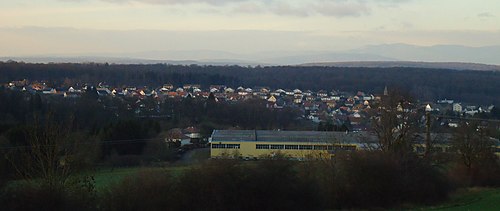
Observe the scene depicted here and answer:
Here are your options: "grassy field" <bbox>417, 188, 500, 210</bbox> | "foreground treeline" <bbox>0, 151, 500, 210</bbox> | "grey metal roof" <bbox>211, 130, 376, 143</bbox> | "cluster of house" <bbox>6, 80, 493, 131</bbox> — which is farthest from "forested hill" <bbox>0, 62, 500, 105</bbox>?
"foreground treeline" <bbox>0, 151, 500, 210</bbox>

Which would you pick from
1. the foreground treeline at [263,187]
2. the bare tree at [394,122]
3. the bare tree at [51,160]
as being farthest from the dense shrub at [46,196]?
the bare tree at [394,122]

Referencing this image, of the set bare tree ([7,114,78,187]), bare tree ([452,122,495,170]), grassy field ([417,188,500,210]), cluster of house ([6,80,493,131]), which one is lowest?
cluster of house ([6,80,493,131])

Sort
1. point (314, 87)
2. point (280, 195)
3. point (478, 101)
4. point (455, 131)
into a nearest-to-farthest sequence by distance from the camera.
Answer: point (280, 195) → point (455, 131) → point (478, 101) → point (314, 87)

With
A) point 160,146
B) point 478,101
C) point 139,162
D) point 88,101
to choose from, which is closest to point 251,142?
point 160,146

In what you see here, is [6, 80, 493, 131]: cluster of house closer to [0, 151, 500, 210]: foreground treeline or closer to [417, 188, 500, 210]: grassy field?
[417, 188, 500, 210]: grassy field

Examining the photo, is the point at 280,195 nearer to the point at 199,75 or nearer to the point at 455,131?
the point at 455,131

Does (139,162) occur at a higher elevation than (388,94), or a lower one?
lower
